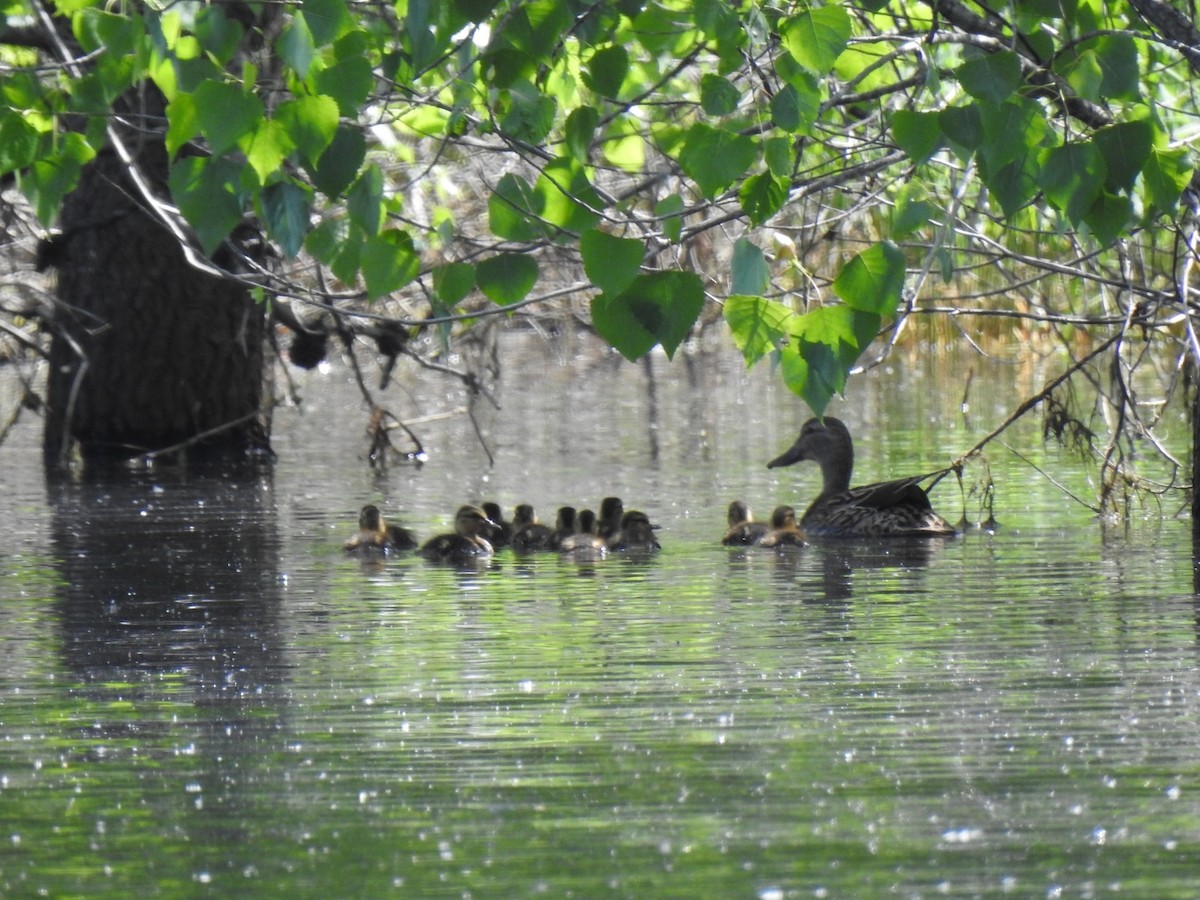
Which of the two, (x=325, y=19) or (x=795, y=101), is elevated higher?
(x=325, y=19)

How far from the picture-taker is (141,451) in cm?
1257

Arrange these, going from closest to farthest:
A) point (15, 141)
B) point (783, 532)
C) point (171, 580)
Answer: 1. point (15, 141)
2. point (171, 580)
3. point (783, 532)

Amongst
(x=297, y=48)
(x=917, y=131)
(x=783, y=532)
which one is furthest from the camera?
(x=783, y=532)

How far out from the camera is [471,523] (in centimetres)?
841

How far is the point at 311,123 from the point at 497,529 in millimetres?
4416

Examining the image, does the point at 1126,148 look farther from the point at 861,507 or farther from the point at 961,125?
the point at 861,507

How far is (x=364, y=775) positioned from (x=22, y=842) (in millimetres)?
702

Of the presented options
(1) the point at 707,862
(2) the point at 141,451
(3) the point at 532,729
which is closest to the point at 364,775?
(3) the point at 532,729

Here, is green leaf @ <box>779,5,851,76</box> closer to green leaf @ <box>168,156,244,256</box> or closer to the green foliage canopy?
the green foliage canopy

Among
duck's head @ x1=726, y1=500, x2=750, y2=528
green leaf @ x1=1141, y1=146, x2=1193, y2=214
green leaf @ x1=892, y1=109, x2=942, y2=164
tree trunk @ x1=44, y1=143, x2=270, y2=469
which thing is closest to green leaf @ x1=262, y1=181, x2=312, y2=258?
green leaf @ x1=892, y1=109, x2=942, y2=164

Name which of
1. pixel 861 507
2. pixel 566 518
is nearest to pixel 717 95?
pixel 566 518

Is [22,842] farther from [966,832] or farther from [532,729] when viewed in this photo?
[966,832]

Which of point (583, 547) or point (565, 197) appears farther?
point (583, 547)

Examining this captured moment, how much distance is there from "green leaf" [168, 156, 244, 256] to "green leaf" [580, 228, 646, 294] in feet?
2.30
